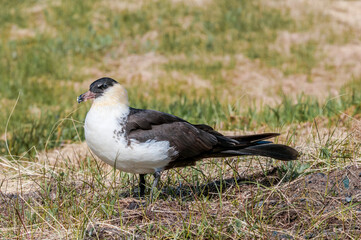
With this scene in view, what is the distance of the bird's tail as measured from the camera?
448 centimetres

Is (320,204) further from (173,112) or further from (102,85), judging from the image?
(173,112)

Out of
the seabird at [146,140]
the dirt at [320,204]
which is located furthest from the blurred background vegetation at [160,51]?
the dirt at [320,204]

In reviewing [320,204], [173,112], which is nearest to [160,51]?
[173,112]

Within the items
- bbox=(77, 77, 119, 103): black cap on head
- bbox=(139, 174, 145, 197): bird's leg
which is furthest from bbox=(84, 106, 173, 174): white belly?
bbox=(139, 174, 145, 197): bird's leg

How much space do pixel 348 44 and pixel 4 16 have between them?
26.5ft

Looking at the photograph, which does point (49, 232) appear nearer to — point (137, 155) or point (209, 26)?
point (137, 155)

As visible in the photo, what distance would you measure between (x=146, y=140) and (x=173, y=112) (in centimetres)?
358

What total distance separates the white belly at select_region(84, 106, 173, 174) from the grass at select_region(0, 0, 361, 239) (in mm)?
233

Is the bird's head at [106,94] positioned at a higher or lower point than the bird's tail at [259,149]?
higher

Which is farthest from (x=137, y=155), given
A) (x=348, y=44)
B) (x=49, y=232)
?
(x=348, y=44)

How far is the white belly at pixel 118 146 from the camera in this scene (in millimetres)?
4109

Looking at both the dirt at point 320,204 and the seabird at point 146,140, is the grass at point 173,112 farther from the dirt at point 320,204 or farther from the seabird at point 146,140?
the seabird at point 146,140

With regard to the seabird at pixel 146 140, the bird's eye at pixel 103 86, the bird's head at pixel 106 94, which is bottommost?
the seabird at pixel 146 140

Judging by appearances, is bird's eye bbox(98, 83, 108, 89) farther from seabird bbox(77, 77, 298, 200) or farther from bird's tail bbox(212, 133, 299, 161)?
bird's tail bbox(212, 133, 299, 161)
